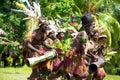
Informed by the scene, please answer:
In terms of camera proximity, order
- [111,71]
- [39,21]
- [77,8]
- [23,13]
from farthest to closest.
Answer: [111,71]
[77,8]
[23,13]
[39,21]

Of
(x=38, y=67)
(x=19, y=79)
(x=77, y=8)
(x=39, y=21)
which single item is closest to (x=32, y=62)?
(x=38, y=67)

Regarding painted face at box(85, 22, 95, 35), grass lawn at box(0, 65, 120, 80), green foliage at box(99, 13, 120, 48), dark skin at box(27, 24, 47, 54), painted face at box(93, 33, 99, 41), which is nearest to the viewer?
painted face at box(85, 22, 95, 35)

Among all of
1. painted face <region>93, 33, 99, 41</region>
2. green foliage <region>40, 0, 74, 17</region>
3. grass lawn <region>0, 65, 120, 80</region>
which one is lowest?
grass lawn <region>0, 65, 120, 80</region>

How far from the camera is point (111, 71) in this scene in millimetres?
35688

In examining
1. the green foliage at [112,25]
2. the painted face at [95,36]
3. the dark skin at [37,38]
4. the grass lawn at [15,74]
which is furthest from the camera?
the green foliage at [112,25]

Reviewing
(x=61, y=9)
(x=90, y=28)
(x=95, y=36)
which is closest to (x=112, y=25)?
(x=61, y=9)

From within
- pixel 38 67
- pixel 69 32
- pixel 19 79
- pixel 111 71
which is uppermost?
pixel 69 32

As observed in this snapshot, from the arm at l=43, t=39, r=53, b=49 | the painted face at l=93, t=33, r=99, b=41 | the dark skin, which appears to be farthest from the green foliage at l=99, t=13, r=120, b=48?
the painted face at l=93, t=33, r=99, b=41

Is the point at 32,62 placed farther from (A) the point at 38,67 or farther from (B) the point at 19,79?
(B) the point at 19,79

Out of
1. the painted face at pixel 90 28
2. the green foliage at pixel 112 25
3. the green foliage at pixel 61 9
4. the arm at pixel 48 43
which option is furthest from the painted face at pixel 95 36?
the green foliage at pixel 112 25

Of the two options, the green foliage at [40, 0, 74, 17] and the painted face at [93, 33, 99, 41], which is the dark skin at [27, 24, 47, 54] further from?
the green foliage at [40, 0, 74, 17]

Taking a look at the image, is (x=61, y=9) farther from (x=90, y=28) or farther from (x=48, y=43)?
(x=90, y=28)

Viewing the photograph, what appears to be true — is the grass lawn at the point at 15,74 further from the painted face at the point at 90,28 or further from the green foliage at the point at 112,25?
the painted face at the point at 90,28

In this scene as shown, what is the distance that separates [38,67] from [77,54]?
1553 mm
